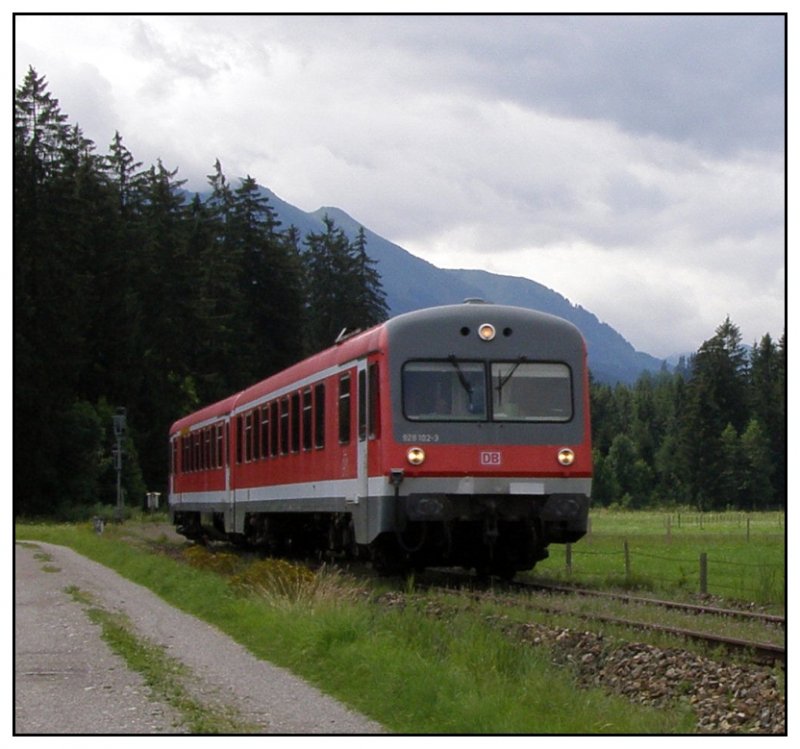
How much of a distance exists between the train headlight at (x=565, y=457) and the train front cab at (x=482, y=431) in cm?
1

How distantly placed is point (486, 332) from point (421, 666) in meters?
7.83

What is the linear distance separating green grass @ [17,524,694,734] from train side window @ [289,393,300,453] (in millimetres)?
5002

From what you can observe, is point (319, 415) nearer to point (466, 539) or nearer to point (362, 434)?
point (362, 434)

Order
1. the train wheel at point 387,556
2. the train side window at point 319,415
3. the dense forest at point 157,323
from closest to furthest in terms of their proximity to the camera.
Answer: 1. the train wheel at point 387,556
2. the train side window at point 319,415
3. the dense forest at point 157,323

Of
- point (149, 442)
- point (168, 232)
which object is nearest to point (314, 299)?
point (168, 232)

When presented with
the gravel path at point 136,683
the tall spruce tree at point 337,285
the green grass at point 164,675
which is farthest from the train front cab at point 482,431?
the tall spruce tree at point 337,285

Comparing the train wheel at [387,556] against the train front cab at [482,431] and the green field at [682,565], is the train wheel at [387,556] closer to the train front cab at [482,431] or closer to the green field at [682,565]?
the train front cab at [482,431]

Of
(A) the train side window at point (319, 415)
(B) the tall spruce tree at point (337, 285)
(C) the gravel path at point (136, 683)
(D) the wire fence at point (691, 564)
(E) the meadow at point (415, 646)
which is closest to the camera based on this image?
(E) the meadow at point (415, 646)

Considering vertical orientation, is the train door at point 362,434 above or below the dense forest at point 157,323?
below

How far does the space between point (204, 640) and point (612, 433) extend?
137509 mm

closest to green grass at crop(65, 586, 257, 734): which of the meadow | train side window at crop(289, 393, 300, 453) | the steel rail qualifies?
the meadow

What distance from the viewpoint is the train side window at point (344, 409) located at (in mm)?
19875

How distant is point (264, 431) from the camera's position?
2648cm

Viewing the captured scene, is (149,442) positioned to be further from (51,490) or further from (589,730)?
(589,730)
